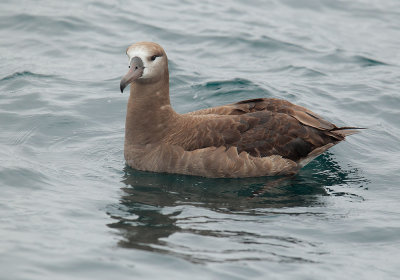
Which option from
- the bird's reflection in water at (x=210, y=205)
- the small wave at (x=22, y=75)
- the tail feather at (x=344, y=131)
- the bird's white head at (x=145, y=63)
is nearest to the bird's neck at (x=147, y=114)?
the bird's white head at (x=145, y=63)

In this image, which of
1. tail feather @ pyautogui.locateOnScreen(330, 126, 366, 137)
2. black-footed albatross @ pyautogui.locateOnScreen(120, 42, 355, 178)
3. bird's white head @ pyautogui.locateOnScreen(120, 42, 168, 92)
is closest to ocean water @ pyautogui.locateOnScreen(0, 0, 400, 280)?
black-footed albatross @ pyautogui.locateOnScreen(120, 42, 355, 178)

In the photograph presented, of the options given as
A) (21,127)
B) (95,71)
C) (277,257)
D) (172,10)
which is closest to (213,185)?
(277,257)

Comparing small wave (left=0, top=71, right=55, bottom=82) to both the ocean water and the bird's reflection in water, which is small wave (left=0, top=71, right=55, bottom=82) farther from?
the bird's reflection in water

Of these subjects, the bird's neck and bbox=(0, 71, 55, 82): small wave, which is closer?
the bird's neck

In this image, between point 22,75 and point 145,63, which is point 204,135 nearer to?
point 145,63

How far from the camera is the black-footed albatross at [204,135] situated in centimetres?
932

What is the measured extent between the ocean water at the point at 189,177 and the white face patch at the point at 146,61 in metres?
1.40

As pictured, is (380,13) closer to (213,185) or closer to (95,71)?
(95,71)

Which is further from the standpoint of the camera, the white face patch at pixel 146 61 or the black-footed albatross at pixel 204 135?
the black-footed albatross at pixel 204 135

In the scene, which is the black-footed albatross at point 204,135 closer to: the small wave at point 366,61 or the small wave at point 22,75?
the small wave at point 22,75

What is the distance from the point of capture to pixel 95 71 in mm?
13805

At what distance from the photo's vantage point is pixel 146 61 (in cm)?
923

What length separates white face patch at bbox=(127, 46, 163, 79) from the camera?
30.1 ft

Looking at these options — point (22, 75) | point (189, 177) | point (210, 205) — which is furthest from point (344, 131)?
point (22, 75)
